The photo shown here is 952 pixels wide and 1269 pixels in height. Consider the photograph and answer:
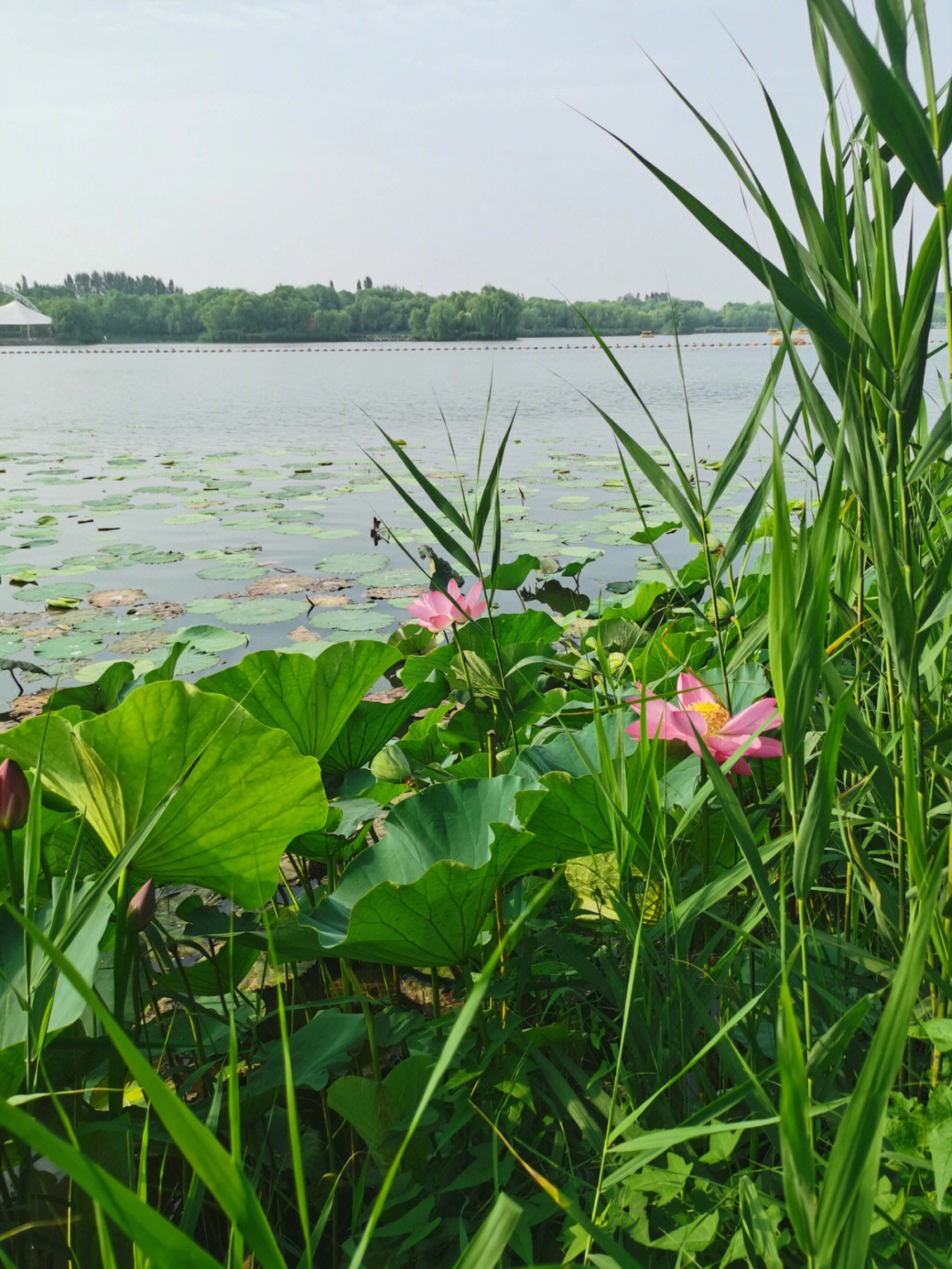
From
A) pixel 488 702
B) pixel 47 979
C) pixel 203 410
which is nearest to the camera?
pixel 47 979

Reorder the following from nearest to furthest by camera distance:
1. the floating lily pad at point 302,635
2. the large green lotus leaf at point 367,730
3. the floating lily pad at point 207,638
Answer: the large green lotus leaf at point 367,730 → the floating lily pad at point 207,638 → the floating lily pad at point 302,635

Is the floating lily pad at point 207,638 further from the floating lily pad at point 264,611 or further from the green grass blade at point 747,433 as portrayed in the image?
the floating lily pad at point 264,611

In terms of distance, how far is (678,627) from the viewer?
4.76 feet

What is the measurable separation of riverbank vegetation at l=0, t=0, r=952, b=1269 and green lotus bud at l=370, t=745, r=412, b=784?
92 mm

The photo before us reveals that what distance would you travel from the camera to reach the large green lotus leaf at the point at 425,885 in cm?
61

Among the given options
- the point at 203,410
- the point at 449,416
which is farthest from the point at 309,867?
the point at 203,410

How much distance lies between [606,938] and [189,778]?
40 cm

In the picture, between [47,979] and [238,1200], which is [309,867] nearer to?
[47,979]

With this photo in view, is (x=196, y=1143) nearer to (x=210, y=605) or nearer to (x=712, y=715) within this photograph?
(x=712, y=715)

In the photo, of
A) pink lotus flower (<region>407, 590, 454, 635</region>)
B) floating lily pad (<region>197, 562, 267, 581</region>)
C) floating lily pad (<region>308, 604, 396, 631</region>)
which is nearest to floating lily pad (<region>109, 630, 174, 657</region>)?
floating lily pad (<region>308, 604, 396, 631</region>)

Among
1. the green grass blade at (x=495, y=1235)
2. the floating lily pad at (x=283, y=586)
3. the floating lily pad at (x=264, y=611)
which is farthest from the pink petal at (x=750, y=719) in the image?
the floating lily pad at (x=283, y=586)

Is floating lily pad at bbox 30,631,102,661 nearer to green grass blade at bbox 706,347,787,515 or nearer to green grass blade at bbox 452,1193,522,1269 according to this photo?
green grass blade at bbox 706,347,787,515

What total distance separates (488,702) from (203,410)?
9.79 metres

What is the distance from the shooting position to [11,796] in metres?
0.59
